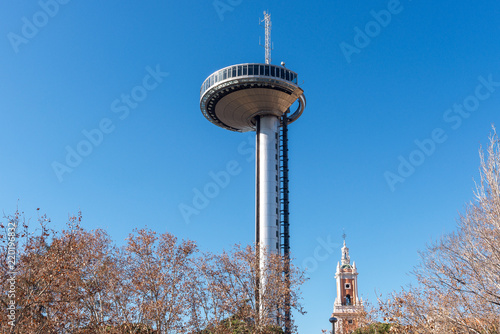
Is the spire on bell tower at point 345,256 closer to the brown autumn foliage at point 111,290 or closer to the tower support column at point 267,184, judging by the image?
the tower support column at point 267,184

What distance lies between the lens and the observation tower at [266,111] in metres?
84.4

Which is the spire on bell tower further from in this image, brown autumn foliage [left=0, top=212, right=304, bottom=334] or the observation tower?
brown autumn foliage [left=0, top=212, right=304, bottom=334]

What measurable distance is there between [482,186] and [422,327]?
8.33 m

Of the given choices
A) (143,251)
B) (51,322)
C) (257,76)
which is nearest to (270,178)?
(257,76)

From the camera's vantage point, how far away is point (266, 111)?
9244cm

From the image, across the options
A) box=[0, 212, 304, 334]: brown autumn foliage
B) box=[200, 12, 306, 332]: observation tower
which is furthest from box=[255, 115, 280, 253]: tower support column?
box=[0, 212, 304, 334]: brown autumn foliage

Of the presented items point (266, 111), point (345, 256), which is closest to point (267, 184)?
point (266, 111)

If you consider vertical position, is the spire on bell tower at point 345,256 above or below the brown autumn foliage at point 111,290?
above

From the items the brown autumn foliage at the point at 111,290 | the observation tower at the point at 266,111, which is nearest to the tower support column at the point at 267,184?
the observation tower at the point at 266,111

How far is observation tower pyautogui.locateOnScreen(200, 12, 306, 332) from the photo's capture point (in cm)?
8444

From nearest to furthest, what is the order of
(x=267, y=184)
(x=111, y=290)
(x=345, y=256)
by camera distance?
1. (x=111, y=290)
2. (x=267, y=184)
3. (x=345, y=256)

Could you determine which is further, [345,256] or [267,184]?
[345,256]

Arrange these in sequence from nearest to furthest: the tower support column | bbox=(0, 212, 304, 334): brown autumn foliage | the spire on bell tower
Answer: bbox=(0, 212, 304, 334): brown autumn foliage → the tower support column → the spire on bell tower

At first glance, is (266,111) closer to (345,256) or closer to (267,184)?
(267,184)
